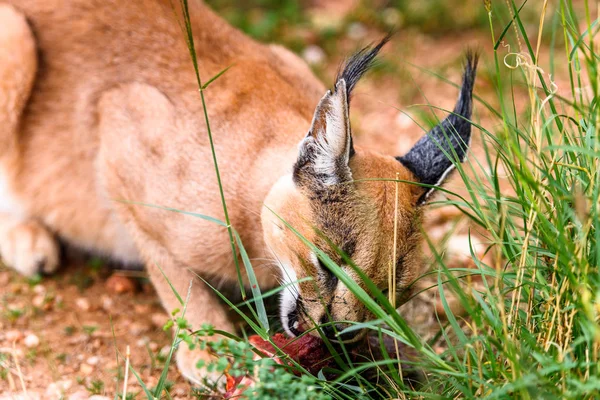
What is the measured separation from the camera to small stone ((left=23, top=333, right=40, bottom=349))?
317 cm

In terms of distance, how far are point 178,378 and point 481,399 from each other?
1.55 meters

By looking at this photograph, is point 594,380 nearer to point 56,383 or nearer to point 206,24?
point 56,383

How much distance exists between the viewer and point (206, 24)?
138 inches

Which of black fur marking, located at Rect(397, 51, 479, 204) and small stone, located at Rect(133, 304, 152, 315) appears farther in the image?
small stone, located at Rect(133, 304, 152, 315)

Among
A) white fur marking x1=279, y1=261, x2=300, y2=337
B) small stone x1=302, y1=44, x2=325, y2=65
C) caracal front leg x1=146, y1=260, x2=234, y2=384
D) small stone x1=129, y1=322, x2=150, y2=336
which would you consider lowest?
small stone x1=129, y1=322, x2=150, y2=336

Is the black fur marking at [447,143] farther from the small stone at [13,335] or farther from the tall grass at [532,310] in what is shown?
the small stone at [13,335]

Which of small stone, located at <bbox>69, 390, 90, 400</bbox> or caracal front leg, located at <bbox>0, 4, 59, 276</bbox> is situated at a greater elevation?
caracal front leg, located at <bbox>0, 4, 59, 276</bbox>

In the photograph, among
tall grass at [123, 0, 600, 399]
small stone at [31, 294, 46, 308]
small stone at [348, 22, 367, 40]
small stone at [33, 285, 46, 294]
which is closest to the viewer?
tall grass at [123, 0, 600, 399]

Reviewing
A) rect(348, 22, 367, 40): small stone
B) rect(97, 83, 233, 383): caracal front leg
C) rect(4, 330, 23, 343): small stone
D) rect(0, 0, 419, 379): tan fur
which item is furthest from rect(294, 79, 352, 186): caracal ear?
rect(348, 22, 367, 40): small stone

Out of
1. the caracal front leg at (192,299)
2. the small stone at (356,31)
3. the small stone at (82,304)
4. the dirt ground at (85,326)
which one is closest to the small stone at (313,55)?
the small stone at (356,31)

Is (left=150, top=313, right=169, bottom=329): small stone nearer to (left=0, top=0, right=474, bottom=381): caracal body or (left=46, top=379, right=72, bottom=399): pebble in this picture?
(left=0, top=0, right=474, bottom=381): caracal body

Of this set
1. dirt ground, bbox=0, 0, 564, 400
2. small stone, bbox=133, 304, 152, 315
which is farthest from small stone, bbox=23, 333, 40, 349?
small stone, bbox=133, 304, 152, 315

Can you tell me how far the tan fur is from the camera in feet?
10.0

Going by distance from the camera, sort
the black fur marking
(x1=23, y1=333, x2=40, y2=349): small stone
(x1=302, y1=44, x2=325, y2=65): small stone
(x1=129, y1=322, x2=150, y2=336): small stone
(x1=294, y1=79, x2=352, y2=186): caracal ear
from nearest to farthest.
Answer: (x1=294, y1=79, x2=352, y2=186): caracal ear < the black fur marking < (x1=23, y1=333, x2=40, y2=349): small stone < (x1=129, y1=322, x2=150, y2=336): small stone < (x1=302, y1=44, x2=325, y2=65): small stone
